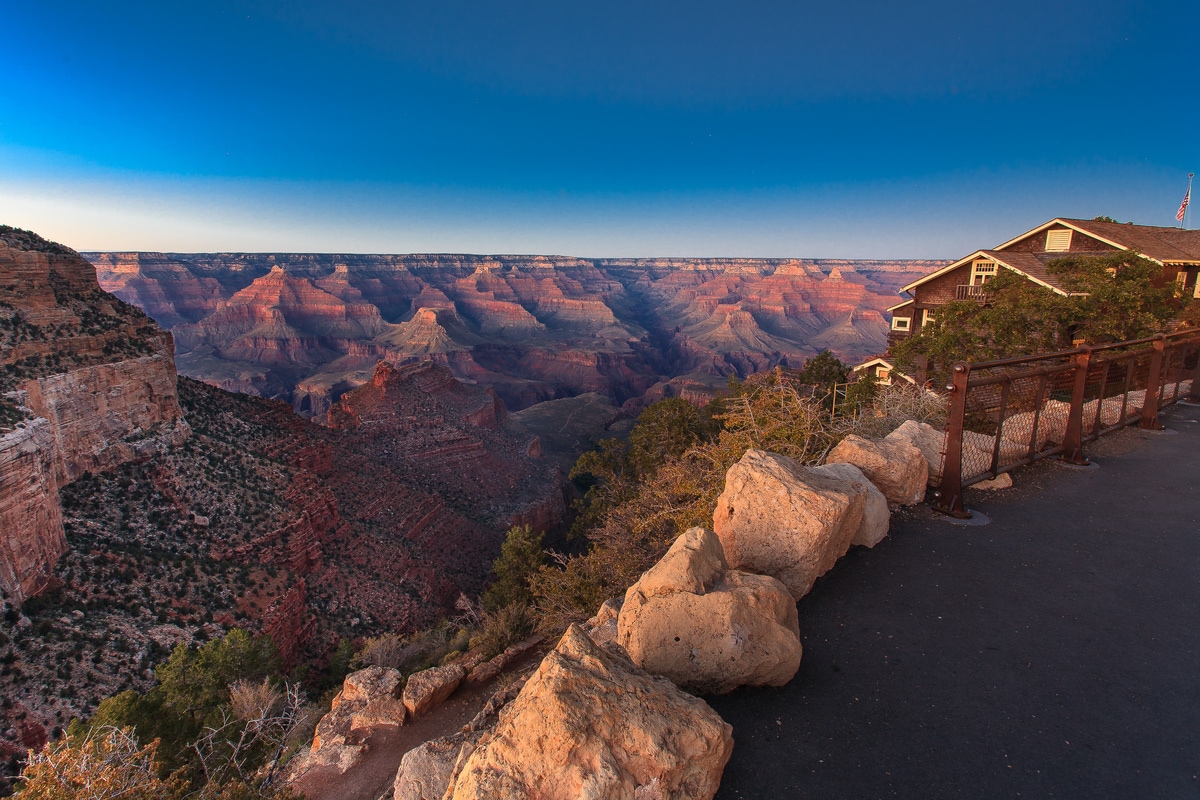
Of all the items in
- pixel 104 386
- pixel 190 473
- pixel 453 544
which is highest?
pixel 104 386

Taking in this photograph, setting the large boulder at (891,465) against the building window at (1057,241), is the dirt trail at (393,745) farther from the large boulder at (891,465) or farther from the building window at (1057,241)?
the building window at (1057,241)

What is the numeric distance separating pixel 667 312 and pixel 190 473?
531ft

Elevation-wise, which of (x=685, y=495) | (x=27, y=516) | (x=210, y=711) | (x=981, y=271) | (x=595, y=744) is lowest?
(x=210, y=711)

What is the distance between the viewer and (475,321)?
139500mm

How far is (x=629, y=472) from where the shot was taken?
74.2ft

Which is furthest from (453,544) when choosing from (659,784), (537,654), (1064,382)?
(659,784)

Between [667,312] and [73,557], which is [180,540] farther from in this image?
[667,312]

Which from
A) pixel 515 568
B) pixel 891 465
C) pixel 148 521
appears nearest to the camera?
pixel 891 465

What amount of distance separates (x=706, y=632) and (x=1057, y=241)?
28217 millimetres

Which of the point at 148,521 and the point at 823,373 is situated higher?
the point at 823,373

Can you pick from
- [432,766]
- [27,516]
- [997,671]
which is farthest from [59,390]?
[997,671]

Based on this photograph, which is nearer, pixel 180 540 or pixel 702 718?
pixel 702 718

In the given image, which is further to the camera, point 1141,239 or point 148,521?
point 1141,239

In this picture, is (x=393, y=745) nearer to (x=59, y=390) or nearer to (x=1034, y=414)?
(x=1034, y=414)
